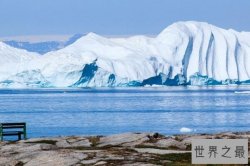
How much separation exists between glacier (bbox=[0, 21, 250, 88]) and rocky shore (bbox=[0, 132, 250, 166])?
10997 cm

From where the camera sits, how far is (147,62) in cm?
14362

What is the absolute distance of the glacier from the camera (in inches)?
5443

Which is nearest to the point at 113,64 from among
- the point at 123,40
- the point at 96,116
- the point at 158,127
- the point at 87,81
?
the point at 87,81

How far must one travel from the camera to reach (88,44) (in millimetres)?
164000

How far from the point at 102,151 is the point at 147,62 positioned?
12541cm

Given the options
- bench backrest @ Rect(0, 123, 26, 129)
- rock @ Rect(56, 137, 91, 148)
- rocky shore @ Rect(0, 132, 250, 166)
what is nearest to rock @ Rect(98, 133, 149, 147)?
rocky shore @ Rect(0, 132, 250, 166)

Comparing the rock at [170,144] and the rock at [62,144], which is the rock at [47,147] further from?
the rock at [170,144]

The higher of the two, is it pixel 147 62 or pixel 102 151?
pixel 147 62

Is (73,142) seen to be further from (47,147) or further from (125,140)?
(47,147)

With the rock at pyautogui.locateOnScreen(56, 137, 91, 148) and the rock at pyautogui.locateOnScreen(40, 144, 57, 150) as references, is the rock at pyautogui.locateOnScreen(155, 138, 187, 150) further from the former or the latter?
the rock at pyautogui.locateOnScreen(40, 144, 57, 150)

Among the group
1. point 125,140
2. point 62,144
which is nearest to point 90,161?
point 125,140

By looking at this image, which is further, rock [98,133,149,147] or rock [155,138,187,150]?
rock [98,133,149,147]

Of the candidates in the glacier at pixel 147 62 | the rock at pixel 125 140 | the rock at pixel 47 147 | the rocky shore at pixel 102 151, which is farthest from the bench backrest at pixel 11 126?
the glacier at pixel 147 62

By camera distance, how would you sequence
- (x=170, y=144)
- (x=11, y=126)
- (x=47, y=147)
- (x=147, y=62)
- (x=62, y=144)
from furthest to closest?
(x=147, y=62) → (x=11, y=126) → (x=62, y=144) → (x=170, y=144) → (x=47, y=147)
